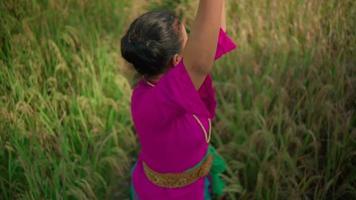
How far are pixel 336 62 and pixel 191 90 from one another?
135cm

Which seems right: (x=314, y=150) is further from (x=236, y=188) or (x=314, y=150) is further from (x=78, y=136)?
(x=78, y=136)

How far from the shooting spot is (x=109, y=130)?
7.39 feet

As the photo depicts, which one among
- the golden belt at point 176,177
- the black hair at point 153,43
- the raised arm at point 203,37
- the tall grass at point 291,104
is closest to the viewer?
the raised arm at point 203,37

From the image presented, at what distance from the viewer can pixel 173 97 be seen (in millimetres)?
1060

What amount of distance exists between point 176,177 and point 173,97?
13.9 inches

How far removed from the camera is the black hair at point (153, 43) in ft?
3.89

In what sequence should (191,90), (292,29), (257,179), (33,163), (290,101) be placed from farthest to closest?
(292,29)
(290,101)
(33,163)
(257,179)
(191,90)

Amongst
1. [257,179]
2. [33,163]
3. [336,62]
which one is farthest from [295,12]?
[33,163]

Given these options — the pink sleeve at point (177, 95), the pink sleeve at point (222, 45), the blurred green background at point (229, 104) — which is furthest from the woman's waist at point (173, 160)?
the blurred green background at point (229, 104)

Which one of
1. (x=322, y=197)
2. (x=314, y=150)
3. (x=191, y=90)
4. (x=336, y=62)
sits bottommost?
(x=322, y=197)

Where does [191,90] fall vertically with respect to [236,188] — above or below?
above

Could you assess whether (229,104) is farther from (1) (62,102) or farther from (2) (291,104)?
(1) (62,102)

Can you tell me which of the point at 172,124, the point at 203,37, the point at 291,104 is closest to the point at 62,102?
the point at 291,104

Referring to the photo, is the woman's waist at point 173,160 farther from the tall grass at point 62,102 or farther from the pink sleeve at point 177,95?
the tall grass at point 62,102
